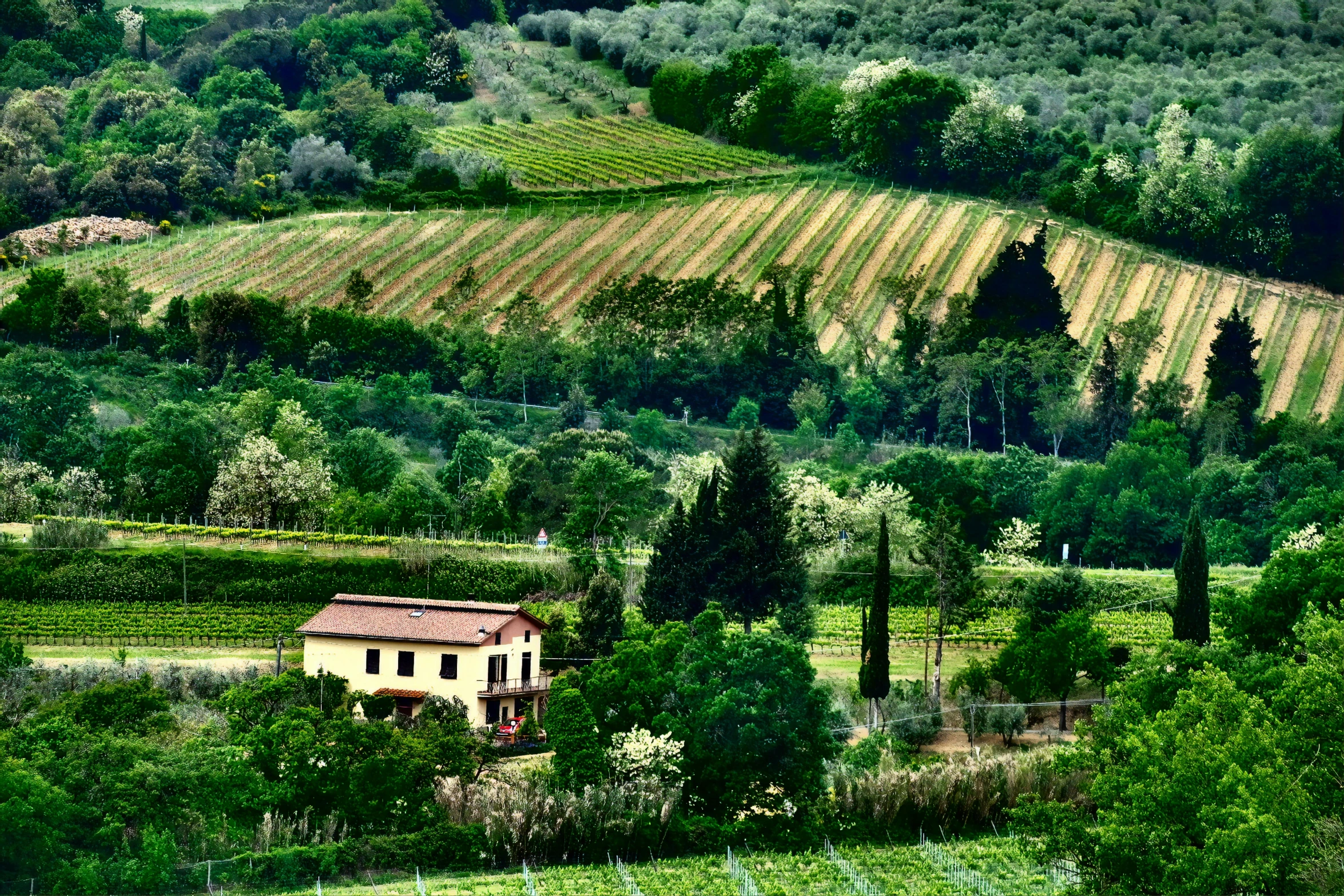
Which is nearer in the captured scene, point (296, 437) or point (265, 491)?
point (265, 491)

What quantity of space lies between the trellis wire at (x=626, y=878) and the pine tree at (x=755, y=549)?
16.0 meters

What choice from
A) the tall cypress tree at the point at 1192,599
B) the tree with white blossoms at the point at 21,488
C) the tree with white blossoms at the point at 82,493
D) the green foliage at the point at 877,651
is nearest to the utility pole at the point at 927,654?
the green foliage at the point at 877,651

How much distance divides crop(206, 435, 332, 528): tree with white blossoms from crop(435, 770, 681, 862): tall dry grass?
26.4m

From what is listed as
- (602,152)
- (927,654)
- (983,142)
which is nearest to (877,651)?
(927,654)

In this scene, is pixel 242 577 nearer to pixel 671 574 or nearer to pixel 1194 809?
pixel 671 574

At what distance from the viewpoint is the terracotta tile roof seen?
60.1m

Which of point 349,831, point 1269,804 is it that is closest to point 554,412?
point 349,831

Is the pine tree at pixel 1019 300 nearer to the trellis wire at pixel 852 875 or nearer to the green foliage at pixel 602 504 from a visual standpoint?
the green foliage at pixel 602 504

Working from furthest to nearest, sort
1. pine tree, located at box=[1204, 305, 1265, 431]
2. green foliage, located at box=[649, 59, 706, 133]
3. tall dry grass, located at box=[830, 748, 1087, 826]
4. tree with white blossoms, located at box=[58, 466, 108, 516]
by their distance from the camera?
1. green foliage, located at box=[649, 59, 706, 133]
2. pine tree, located at box=[1204, 305, 1265, 431]
3. tree with white blossoms, located at box=[58, 466, 108, 516]
4. tall dry grass, located at box=[830, 748, 1087, 826]

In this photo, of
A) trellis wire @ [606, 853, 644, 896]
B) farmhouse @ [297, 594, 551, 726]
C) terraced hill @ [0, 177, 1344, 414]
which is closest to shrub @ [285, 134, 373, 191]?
terraced hill @ [0, 177, 1344, 414]

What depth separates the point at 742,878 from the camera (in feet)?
155

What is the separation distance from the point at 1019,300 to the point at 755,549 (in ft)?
124

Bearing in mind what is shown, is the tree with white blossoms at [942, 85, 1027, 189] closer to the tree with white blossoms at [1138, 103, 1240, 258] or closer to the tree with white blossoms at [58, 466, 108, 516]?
the tree with white blossoms at [1138, 103, 1240, 258]

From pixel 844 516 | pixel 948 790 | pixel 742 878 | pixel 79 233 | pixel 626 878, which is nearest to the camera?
pixel 626 878
